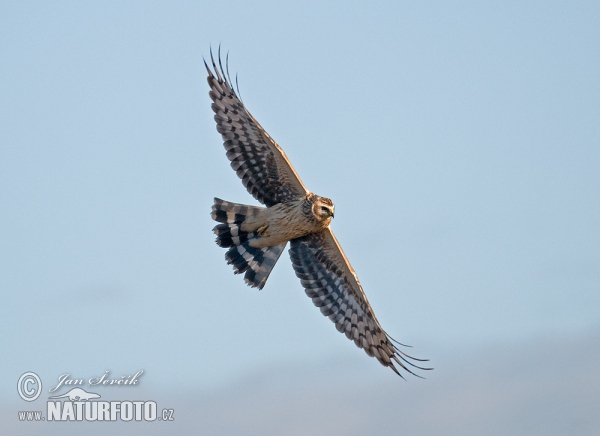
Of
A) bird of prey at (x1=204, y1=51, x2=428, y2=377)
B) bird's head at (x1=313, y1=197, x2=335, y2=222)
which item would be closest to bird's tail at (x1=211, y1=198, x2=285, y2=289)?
bird of prey at (x1=204, y1=51, x2=428, y2=377)

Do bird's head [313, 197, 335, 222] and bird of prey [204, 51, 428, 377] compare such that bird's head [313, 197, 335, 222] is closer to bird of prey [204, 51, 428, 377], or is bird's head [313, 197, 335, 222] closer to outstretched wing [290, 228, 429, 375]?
bird of prey [204, 51, 428, 377]

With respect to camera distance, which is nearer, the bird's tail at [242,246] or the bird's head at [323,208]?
the bird's head at [323,208]

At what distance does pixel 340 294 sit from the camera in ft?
41.0

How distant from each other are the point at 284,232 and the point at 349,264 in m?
1.23

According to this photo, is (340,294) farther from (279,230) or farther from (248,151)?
(248,151)

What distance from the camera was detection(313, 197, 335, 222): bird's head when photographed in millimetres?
11203

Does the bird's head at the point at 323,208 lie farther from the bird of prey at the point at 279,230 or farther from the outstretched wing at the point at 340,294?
the outstretched wing at the point at 340,294

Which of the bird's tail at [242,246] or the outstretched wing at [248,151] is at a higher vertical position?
the outstretched wing at [248,151]

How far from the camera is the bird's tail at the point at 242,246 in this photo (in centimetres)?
1184

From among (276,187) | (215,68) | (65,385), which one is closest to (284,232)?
(276,187)

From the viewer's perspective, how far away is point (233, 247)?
1203 cm

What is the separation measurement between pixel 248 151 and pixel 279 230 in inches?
48.6

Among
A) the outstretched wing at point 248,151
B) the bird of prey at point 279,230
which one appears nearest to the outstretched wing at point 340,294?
the bird of prey at point 279,230

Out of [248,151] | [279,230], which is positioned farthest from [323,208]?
[248,151]
